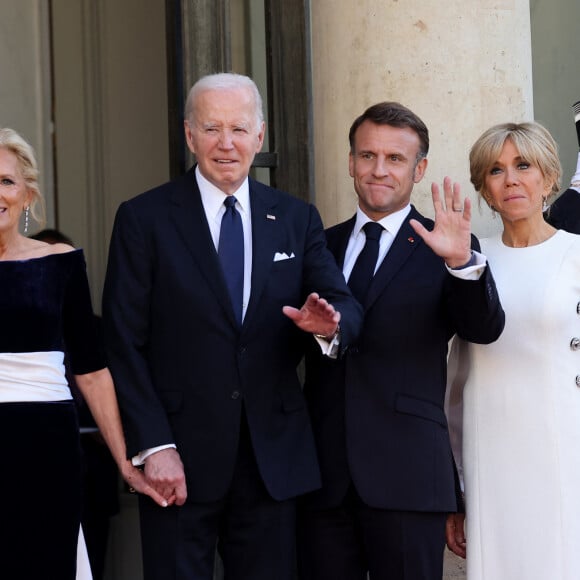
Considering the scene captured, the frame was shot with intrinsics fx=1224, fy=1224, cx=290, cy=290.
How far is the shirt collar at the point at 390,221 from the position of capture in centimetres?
380

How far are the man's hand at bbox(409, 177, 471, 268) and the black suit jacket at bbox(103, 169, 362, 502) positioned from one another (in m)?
0.28

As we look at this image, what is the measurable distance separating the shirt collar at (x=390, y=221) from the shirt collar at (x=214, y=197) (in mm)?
424

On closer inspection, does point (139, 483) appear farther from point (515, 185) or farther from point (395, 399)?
point (515, 185)

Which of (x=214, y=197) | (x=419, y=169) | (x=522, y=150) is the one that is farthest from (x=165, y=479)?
(x=522, y=150)

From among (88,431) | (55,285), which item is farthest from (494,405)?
(88,431)

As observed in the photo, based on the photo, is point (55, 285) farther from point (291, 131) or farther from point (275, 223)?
point (291, 131)

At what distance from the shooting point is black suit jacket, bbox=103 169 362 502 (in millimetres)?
3410

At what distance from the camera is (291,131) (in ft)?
15.1

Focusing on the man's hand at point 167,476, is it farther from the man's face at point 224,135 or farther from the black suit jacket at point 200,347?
the man's face at point 224,135

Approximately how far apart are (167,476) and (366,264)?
0.92 meters

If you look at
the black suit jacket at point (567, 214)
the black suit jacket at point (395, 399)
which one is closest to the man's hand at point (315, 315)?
the black suit jacket at point (395, 399)

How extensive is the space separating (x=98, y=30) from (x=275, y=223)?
122 inches

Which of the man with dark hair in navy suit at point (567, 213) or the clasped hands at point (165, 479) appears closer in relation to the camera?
the clasped hands at point (165, 479)

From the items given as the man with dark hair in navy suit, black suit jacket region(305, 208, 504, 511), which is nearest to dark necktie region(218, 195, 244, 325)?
black suit jacket region(305, 208, 504, 511)
